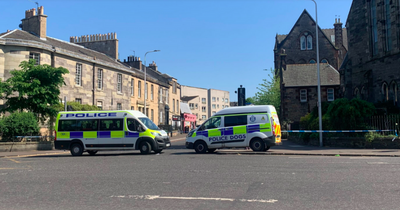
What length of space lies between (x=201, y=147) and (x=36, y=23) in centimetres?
2271

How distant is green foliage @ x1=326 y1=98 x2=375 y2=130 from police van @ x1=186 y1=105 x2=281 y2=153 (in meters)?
5.81

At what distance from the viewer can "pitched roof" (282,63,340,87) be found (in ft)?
145

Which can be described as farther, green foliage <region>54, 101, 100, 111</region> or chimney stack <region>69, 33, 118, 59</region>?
chimney stack <region>69, 33, 118, 59</region>

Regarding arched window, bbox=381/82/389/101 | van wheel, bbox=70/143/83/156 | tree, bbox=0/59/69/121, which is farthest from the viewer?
arched window, bbox=381/82/389/101

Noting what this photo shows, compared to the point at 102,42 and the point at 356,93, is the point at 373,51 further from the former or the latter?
the point at 102,42

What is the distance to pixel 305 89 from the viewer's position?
145 ft

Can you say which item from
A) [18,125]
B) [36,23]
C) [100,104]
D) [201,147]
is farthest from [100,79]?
[201,147]

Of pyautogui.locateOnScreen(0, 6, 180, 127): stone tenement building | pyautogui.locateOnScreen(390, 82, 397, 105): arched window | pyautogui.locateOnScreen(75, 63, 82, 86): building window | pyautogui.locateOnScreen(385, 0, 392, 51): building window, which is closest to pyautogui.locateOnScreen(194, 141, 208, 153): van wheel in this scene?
pyautogui.locateOnScreen(390, 82, 397, 105): arched window

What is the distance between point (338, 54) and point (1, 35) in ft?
161

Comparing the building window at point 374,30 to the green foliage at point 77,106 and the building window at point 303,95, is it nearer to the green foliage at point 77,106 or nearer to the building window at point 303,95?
the building window at point 303,95

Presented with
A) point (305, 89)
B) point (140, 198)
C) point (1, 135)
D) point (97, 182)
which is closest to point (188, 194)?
point (140, 198)

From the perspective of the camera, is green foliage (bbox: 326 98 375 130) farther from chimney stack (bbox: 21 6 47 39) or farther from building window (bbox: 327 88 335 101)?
chimney stack (bbox: 21 6 47 39)

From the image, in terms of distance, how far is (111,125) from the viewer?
60.6 feet

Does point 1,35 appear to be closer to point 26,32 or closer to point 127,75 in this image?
point 26,32
